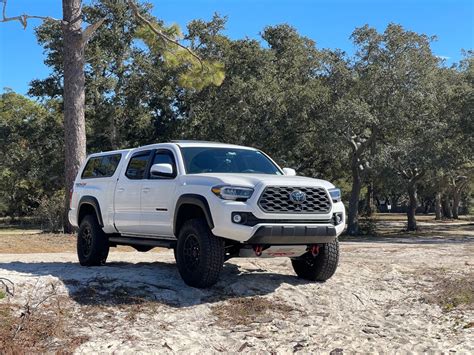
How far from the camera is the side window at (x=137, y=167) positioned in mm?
8883

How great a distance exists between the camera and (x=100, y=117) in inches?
1312

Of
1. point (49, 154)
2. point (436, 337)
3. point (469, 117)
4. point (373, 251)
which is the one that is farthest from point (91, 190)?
point (49, 154)

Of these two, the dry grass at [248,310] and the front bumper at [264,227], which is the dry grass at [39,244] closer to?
the dry grass at [248,310]

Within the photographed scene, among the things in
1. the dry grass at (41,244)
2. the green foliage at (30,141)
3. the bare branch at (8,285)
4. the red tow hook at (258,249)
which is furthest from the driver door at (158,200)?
the green foliage at (30,141)

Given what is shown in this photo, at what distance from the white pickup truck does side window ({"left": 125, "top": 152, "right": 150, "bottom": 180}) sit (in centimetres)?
2

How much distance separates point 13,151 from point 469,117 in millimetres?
32805

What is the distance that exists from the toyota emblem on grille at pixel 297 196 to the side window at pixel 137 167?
8.71ft

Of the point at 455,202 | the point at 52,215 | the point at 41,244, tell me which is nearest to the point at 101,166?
the point at 41,244

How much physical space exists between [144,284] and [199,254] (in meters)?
1.01

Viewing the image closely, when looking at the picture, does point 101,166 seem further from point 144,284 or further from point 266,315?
point 266,315

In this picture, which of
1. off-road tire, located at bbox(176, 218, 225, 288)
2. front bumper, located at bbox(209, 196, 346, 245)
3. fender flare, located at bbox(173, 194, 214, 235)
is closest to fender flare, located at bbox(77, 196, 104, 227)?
fender flare, located at bbox(173, 194, 214, 235)

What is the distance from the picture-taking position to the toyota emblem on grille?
7316 millimetres

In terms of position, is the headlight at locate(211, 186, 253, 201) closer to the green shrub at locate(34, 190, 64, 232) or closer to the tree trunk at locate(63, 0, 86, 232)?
the tree trunk at locate(63, 0, 86, 232)

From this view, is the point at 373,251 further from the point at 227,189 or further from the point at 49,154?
the point at 49,154
